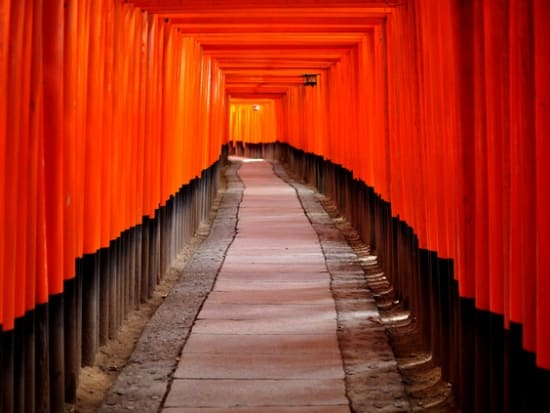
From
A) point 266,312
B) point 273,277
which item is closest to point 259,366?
point 266,312

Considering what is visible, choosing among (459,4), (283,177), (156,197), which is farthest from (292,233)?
(283,177)

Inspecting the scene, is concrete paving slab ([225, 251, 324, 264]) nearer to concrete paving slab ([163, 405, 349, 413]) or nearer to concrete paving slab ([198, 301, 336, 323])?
concrete paving slab ([198, 301, 336, 323])

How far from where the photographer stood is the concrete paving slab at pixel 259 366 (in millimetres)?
6281

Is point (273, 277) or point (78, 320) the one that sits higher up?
point (78, 320)

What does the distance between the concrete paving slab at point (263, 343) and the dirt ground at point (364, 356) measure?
19 centimetres

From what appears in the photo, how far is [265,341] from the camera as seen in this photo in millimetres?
7238

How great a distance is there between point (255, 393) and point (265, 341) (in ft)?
4.51

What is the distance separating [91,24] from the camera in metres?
6.30

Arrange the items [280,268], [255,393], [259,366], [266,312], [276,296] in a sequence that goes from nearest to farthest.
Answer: [255,393], [259,366], [266,312], [276,296], [280,268]

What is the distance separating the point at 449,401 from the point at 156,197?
489 centimetres

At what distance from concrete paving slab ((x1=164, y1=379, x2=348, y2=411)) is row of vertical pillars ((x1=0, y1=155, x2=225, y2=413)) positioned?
2.53 ft

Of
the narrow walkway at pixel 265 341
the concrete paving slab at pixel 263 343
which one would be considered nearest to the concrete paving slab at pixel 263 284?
the narrow walkway at pixel 265 341

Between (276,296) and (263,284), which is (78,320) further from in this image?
(263,284)

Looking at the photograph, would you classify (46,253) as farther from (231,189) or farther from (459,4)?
(231,189)
